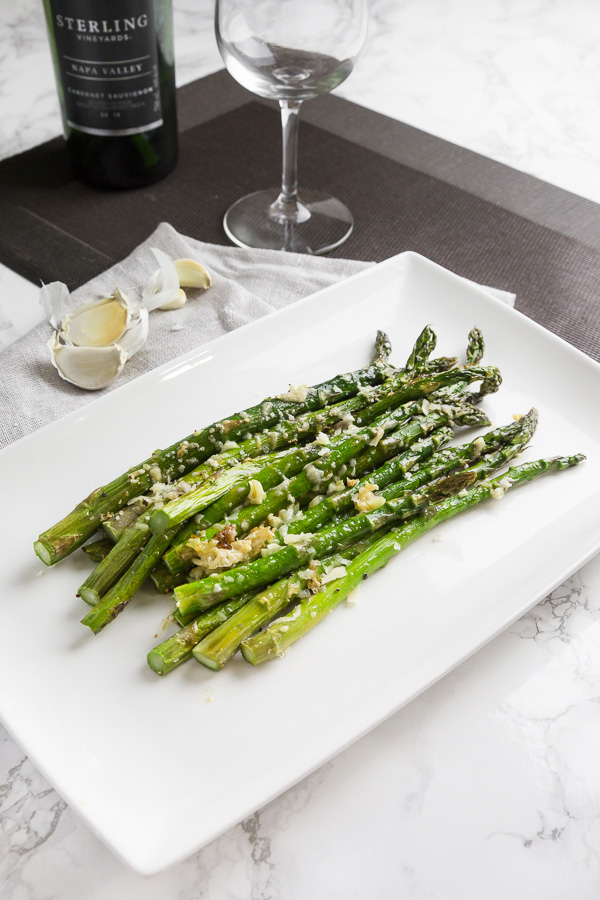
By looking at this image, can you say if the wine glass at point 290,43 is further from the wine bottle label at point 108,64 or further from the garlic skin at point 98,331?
the garlic skin at point 98,331

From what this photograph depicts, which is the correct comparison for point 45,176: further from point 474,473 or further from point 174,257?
point 474,473

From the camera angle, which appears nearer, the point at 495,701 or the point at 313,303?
the point at 495,701

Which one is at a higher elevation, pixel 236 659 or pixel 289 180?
pixel 289 180

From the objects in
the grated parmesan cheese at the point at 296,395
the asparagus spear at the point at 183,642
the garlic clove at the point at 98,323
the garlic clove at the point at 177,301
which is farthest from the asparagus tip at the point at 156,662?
the garlic clove at the point at 177,301

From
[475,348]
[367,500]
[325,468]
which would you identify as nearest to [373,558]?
[367,500]

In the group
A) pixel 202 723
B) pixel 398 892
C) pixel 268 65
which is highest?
pixel 268 65

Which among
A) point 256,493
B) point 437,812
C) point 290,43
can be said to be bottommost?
point 437,812

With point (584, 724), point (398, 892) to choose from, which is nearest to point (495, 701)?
point (584, 724)

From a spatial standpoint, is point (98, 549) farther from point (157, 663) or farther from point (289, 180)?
point (289, 180)
